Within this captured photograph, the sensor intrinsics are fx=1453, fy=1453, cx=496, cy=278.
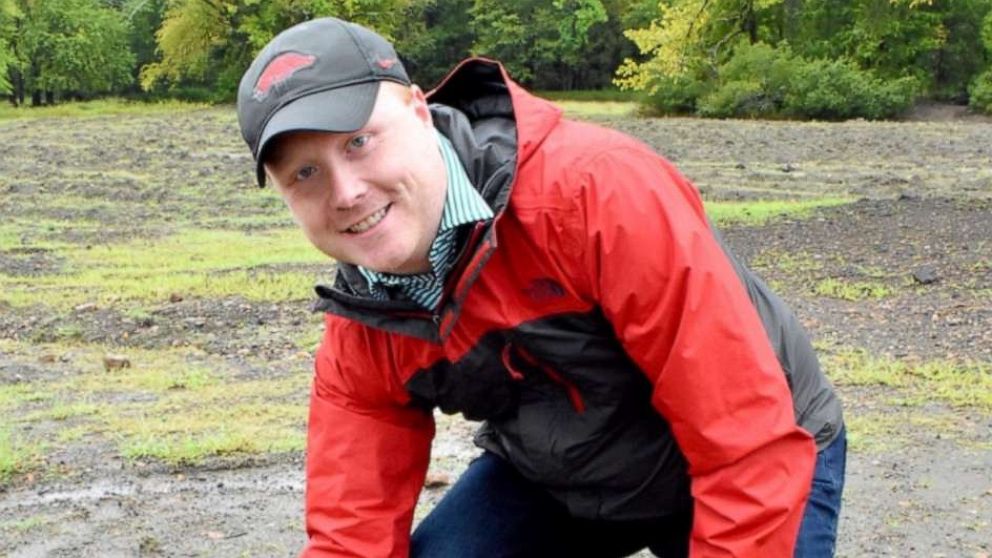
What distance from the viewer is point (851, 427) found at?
5375 mm

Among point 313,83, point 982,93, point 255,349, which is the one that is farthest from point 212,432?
point 982,93

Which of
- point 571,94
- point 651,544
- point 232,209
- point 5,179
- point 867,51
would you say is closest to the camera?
point 651,544

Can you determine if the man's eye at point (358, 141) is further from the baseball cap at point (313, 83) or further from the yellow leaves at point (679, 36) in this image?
the yellow leaves at point (679, 36)

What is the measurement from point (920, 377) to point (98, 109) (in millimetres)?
33294

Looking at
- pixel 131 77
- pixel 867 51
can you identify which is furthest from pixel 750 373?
pixel 131 77

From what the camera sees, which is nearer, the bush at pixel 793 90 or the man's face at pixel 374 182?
the man's face at pixel 374 182

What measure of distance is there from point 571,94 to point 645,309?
41748 mm

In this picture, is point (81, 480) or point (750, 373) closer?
point (750, 373)

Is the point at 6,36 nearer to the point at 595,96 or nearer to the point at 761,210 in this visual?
the point at 595,96

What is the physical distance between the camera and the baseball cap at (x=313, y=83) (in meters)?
2.13

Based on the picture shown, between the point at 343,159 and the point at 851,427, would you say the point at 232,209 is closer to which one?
the point at 851,427

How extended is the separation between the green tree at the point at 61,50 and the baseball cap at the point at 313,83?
41.3 metres

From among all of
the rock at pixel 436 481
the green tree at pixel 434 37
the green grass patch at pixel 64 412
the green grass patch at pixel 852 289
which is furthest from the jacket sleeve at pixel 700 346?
the green tree at pixel 434 37

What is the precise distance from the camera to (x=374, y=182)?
221cm
